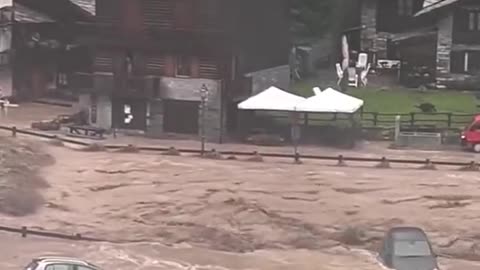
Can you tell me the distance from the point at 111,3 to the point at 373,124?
10.4 m

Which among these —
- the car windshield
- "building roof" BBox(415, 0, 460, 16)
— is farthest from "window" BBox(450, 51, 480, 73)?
the car windshield

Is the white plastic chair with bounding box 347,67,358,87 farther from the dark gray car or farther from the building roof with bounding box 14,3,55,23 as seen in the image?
the dark gray car

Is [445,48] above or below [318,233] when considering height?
above

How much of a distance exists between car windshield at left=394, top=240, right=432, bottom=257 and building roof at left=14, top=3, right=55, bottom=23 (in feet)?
87.6

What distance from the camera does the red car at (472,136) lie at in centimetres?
3638

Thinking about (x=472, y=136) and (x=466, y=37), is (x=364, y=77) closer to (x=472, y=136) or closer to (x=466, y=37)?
(x=466, y=37)

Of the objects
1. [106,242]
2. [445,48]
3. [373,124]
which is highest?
[445,48]

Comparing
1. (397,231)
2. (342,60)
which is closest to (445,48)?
(342,60)

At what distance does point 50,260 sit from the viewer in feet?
64.2

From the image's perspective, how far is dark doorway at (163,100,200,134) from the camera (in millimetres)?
39250

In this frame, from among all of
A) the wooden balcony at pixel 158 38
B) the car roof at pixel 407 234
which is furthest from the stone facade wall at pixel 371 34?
the car roof at pixel 407 234

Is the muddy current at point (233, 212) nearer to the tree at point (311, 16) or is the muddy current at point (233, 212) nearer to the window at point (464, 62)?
the window at point (464, 62)

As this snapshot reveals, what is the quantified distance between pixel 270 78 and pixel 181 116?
184 inches

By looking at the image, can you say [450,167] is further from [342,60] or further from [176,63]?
[342,60]
